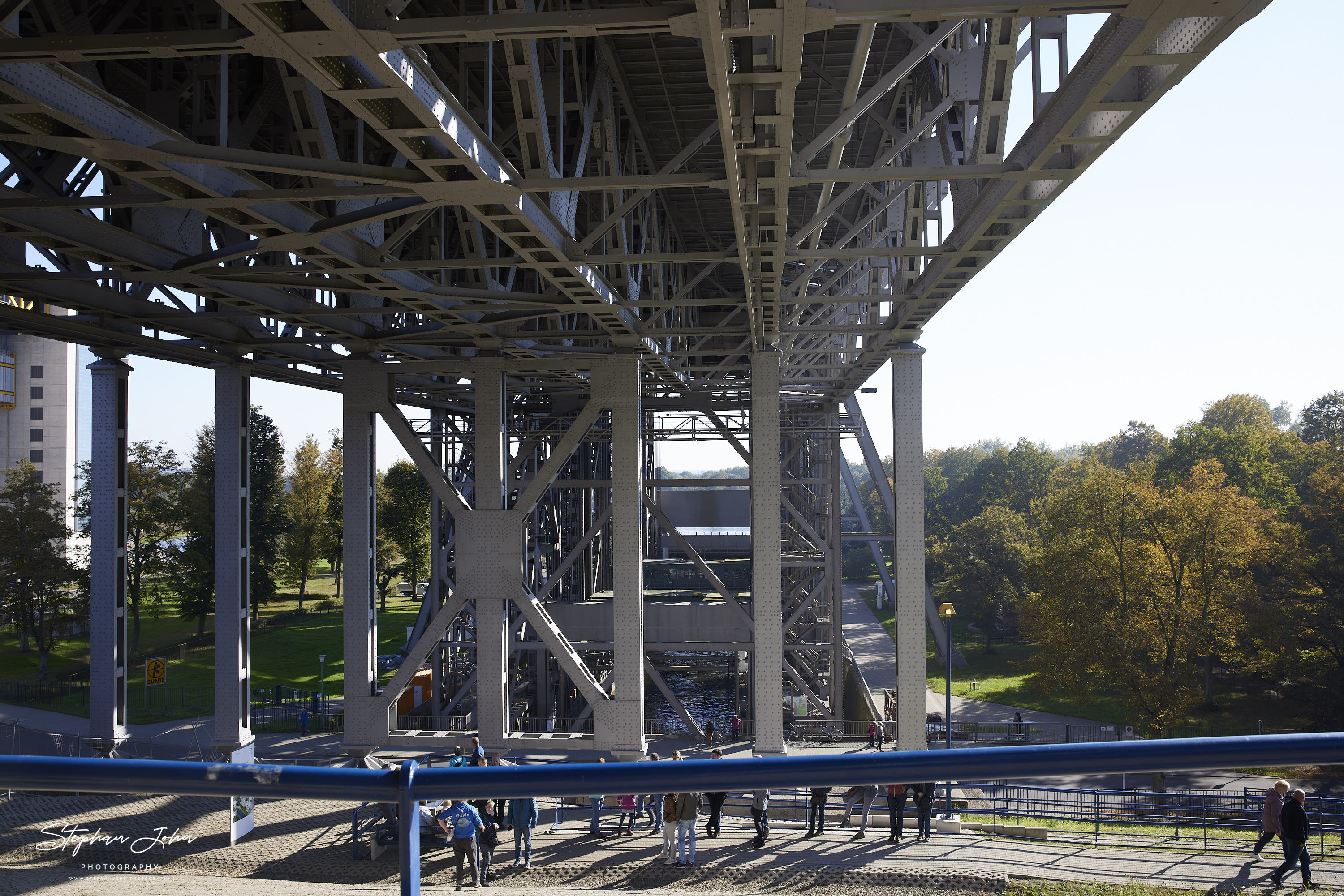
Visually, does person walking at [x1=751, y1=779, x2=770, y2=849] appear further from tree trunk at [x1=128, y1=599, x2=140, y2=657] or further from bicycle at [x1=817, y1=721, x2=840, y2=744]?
tree trunk at [x1=128, y1=599, x2=140, y2=657]

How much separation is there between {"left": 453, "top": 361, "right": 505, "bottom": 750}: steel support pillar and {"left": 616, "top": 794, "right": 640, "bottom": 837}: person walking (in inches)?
130

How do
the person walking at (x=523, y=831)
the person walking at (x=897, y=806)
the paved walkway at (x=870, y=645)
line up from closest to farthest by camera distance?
the person walking at (x=523, y=831)
the person walking at (x=897, y=806)
the paved walkway at (x=870, y=645)

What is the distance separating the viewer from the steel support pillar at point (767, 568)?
14.5 m

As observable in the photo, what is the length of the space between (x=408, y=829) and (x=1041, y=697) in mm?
37294

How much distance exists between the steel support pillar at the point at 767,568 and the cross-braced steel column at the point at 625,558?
2.11 metres

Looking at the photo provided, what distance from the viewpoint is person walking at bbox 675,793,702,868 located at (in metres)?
7.71

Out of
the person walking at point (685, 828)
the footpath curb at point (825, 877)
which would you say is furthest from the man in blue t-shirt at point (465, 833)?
the person walking at point (685, 828)

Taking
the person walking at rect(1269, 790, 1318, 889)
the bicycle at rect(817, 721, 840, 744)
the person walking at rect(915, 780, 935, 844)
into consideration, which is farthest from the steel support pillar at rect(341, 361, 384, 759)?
the person walking at rect(1269, 790, 1318, 889)

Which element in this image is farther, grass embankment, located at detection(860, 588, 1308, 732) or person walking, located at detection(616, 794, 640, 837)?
grass embankment, located at detection(860, 588, 1308, 732)

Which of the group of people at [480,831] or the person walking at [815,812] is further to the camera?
the person walking at [815,812]

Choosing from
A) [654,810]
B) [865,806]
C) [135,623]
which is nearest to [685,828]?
[654,810]

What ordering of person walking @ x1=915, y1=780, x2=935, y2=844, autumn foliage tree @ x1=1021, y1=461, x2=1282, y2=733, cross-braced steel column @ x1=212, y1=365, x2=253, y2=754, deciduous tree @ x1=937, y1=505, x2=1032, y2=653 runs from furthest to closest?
1. deciduous tree @ x1=937, y1=505, x2=1032, y2=653
2. autumn foliage tree @ x1=1021, y1=461, x2=1282, y2=733
3. cross-braced steel column @ x1=212, y1=365, x2=253, y2=754
4. person walking @ x1=915, y1=780, x2=935, y2=844

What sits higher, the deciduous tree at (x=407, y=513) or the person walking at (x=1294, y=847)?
the deciduous tree at (x=407, y=513)

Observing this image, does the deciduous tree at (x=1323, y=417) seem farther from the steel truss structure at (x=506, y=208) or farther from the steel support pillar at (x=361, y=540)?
the steel support pillar at (x=361, y=540)
